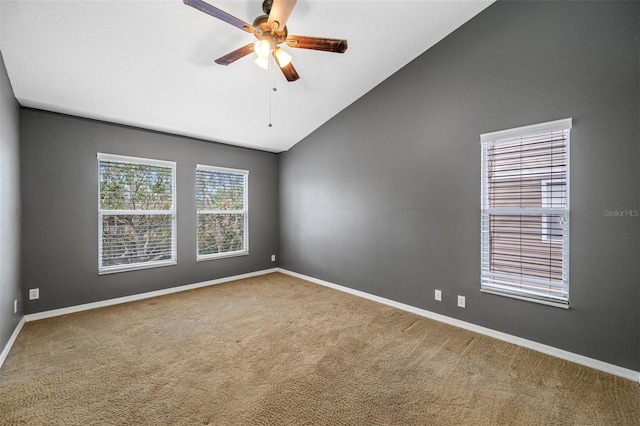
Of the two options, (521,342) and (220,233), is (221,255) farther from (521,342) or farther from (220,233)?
(521,342)

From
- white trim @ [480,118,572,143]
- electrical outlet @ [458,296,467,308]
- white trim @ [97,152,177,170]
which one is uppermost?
white trim @ [480,118,572,143]

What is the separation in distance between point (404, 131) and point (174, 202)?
3497mm

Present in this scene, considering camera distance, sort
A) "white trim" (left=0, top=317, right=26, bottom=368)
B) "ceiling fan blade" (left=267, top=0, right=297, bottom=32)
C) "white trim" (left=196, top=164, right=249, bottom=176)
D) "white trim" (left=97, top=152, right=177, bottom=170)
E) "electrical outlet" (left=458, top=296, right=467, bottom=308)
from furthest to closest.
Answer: "white trim" (left=196, top=164, right=249, bottom=176)
"white trim" (left=97, top=152, right=177, bottom=170)
"electrical outlet" (left=458, top=296, right=467, bottom=308)
"white trim" (left=0, top=317, right=26, bottom=368)
"ceiling fan blade" (left=267, top=0, right=297, bottom=32)

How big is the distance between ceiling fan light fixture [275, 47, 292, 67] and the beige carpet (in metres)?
2.56

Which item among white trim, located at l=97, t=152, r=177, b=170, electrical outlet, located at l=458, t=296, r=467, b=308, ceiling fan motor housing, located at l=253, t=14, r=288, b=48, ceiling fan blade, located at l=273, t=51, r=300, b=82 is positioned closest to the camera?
ceiling fan motor housing, located at l=253, t=14, r=288, b=48

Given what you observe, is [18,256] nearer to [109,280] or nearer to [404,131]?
[109,280]

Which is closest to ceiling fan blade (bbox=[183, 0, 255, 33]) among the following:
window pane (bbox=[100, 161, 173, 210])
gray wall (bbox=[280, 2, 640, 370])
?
gray wall (bbox=[280, 2, 640, 370])

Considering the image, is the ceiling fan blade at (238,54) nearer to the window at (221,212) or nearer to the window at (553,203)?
the window at (221,212)

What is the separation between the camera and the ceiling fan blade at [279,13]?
1889 millimetres

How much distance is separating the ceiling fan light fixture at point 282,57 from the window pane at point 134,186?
277 centimetres

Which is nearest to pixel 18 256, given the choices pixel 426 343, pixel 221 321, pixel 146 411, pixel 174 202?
pixel 174 202

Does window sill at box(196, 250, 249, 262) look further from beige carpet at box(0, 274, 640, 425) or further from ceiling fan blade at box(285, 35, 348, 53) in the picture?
ceiling fan blade at box(285, 35, 348, 53)

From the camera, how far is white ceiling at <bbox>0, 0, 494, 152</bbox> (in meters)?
2.29

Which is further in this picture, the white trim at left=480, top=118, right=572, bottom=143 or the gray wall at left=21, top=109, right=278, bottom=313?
the gray wall at left=21, top=109, right=278, bottom=313
